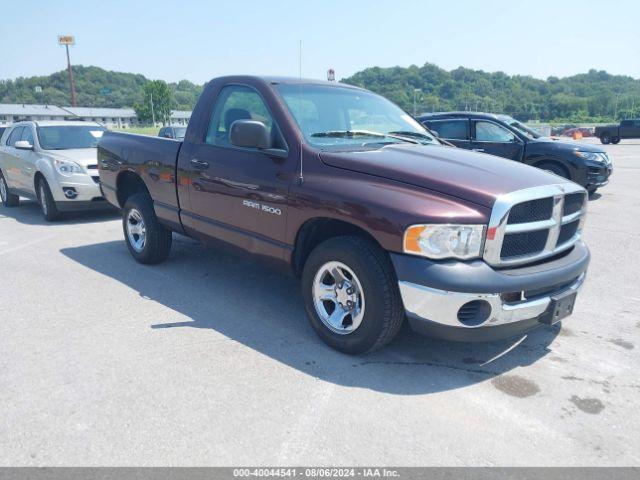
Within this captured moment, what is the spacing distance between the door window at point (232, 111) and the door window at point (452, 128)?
7.20m

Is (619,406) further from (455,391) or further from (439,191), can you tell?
(439,191)

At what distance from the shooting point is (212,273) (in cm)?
542

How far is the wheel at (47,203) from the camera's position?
8148 mm

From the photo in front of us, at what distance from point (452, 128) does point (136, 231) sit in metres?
7.54

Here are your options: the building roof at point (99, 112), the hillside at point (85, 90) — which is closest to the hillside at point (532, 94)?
the building roof at point (99, 112)

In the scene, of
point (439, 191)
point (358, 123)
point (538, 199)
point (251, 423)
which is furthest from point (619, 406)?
point (358, 123)

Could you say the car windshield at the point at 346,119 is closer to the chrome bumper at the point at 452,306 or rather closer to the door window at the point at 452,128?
the chrome bumper at the point at 452,306

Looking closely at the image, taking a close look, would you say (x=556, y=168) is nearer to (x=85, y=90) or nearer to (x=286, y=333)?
(x=286, y=333)

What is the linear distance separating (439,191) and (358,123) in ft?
4.72

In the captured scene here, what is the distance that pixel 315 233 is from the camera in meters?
3.74

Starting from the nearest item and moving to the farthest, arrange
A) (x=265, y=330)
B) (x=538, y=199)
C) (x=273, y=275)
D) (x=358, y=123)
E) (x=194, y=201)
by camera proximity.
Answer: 1. (x=538, y=199)
2. (x=265, y=330)
3. (x=358, y=123)
4. (x=194, y=201)
5. (x=273, y=275)

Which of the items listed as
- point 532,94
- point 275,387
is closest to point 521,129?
point 275,387

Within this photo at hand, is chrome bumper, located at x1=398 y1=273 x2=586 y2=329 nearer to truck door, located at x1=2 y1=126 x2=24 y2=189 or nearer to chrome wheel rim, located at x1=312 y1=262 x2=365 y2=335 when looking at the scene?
chrome wheel rim, located at x1=312 y1=262 x2=365 y2=335

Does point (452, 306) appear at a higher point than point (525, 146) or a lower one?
lower
